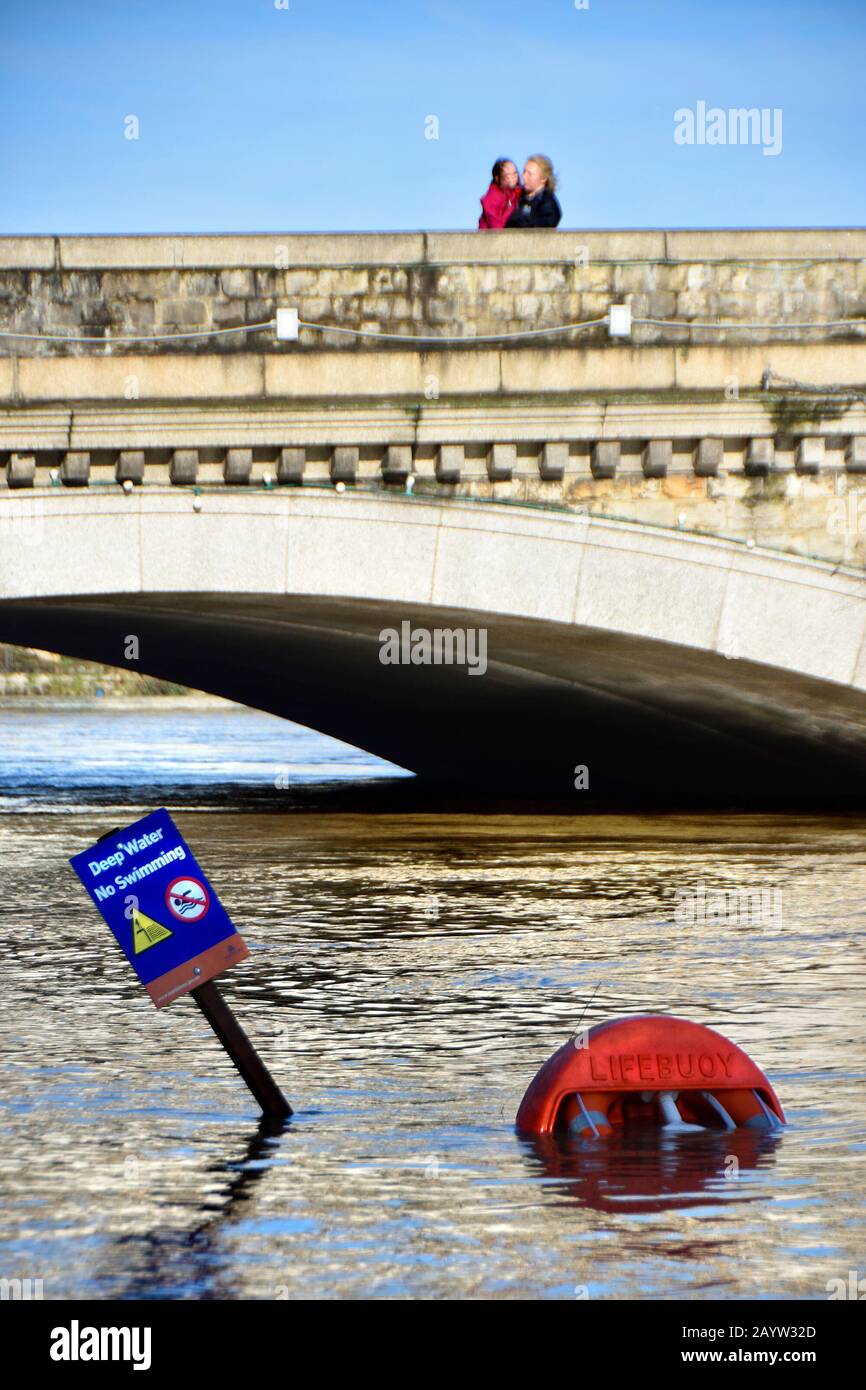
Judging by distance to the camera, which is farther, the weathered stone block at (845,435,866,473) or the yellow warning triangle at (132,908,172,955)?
the weathered stone block at (845,435,866,473)

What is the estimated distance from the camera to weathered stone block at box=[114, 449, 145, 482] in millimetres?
14375

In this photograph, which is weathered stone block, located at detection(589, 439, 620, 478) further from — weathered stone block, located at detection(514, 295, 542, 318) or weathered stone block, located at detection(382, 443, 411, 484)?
weathered stone block, located at detection(382, 443, 411, 484)

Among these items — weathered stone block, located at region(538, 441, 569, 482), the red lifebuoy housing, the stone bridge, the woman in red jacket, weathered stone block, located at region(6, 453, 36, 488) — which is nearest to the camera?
the red lifebuoy housing

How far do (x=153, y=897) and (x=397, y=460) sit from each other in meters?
9.32

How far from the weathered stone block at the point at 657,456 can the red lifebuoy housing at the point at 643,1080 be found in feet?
30.6

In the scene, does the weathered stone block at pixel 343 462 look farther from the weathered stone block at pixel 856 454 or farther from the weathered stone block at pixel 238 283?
the weathered stone block at pixel 856 454

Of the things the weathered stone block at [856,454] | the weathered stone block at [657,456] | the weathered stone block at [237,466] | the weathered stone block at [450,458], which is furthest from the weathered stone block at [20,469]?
the weathered stone block at [856,454]

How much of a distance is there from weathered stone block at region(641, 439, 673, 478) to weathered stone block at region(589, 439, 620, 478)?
0.22 metres

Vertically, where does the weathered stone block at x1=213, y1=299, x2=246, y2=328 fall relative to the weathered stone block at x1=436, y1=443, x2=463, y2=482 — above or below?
above

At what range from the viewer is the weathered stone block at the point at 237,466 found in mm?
14508

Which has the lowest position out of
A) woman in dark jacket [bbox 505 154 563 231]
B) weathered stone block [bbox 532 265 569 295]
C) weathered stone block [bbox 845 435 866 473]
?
weathered stone block [bbox 845 435 866 473]

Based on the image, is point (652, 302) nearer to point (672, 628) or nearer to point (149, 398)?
point (672, 628)

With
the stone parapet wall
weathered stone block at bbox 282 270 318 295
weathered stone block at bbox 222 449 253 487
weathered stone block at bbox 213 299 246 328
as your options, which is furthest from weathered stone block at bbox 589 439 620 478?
weathered stone block at bbox 213 299 246 328
